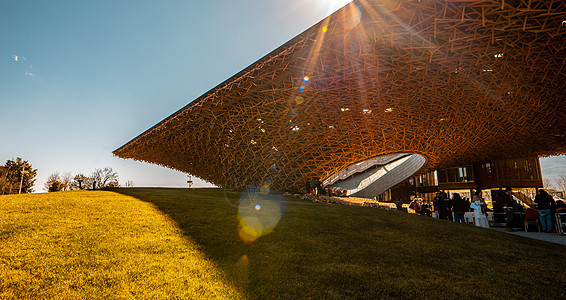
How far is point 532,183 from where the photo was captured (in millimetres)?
33594

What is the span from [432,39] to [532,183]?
3524cm

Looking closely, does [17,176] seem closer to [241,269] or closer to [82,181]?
[82,181]

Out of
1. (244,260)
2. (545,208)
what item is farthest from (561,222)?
(244,260)

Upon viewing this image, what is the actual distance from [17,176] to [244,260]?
6277 centimetres

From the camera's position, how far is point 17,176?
153ft

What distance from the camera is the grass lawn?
12.9 feet

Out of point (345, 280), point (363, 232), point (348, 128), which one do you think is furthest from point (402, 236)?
point (348, 128)

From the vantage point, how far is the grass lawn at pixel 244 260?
3.94 m

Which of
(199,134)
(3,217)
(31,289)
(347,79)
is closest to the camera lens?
(31,289)

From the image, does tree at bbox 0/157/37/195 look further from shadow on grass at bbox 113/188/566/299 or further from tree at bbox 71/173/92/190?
shadow on grass at bbox 113/188/566/299

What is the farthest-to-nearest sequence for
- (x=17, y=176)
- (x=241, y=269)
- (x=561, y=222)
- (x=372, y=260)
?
(x=17, y=176) → (x=561, y=222) → (x=372, y=260) → (x=241, y=269)

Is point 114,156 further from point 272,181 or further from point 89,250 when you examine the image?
Answer: point 89,250

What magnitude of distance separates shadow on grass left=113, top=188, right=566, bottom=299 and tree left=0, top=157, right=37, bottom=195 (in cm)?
5512

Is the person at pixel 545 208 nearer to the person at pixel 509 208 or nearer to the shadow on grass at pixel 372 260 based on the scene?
the person at pixel 509 208
